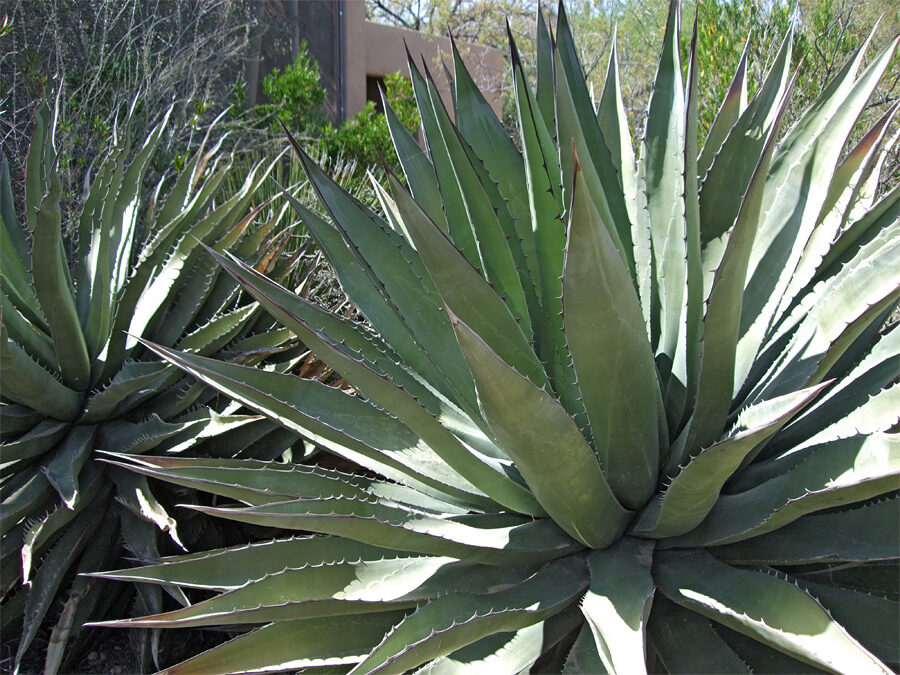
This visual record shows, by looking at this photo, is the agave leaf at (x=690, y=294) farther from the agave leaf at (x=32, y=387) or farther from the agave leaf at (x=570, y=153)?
the agave leaf at (x=32, y=387)

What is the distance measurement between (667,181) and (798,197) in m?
0.29

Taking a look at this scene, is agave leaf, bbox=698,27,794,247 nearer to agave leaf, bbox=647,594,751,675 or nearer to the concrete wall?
agave leaf, bbox=647,594,751,675

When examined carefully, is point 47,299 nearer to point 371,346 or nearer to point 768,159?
point 371,346

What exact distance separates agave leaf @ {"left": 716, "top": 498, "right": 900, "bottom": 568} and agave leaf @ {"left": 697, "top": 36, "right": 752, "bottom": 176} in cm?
82

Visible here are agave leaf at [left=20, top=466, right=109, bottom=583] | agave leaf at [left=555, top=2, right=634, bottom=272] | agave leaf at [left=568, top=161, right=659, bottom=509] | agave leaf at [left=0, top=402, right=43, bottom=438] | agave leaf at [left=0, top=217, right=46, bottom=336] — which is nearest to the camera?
agave leaf at [left=568, top=161, right=659, bottom=509]

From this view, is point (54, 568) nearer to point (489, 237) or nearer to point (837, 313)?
point (489, 237)

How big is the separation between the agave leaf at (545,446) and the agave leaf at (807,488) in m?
0.19

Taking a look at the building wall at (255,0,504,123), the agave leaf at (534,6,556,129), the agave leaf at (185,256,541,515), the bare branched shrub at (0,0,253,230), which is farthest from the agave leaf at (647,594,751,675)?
the building wall at (255,0,504,123)

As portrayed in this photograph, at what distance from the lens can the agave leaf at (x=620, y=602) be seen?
1.19 meters

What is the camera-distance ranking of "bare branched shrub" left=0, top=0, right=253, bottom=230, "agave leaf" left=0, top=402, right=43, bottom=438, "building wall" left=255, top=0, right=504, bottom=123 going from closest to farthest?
1. "agave leaf" left=0, top=402, right=43, bottom=438
2. "bare branched shrub" left=0, top=0, right=253, bottom=230
3. "building wall" left=255, top=0, right=504, bottom=123

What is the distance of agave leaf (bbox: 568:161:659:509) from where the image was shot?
122 centimetres

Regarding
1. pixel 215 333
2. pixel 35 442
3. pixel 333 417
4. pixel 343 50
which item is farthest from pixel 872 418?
pixel 343 50

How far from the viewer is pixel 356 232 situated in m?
1.83

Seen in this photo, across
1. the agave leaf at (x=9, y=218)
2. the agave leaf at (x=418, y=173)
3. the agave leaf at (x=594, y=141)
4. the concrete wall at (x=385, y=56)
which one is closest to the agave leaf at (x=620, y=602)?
the agave leaf at (x=594, y=141)
